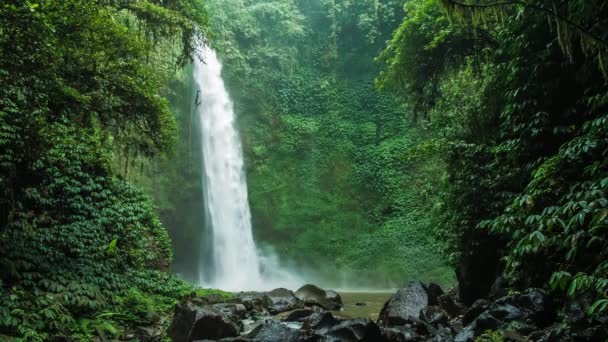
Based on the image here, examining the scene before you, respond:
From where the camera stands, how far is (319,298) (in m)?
12.0

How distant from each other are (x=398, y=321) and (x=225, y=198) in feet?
50.3

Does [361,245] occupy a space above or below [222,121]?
below

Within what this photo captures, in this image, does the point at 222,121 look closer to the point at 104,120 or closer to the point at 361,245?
the point at 361,245

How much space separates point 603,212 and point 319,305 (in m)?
8.60

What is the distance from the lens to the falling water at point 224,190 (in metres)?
20.6

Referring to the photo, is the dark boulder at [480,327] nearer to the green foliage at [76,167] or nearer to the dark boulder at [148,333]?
the dark boulder at [148,333]

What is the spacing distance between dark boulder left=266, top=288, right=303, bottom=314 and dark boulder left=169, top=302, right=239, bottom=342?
3.26m

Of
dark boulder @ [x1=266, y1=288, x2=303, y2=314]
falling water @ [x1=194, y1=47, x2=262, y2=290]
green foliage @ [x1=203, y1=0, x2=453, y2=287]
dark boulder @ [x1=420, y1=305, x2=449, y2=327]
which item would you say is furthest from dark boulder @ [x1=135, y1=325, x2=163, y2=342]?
green foliage @ [x1=203, y1=0, x2=453, y2=287]

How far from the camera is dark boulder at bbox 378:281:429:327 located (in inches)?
303

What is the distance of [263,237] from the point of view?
22.2 m

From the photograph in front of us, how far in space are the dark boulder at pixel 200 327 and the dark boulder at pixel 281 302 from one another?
326 centimetres

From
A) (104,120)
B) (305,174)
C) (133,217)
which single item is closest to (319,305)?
(133,217)

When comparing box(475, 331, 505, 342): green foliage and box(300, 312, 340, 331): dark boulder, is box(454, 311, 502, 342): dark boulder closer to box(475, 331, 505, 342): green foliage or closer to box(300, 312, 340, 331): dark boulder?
box(475, 331, 505, 342): green foliage

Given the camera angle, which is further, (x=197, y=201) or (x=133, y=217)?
(x=197, y=201)
